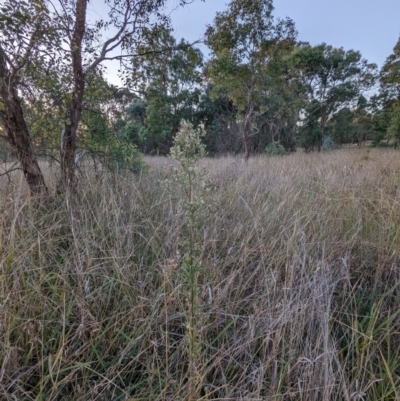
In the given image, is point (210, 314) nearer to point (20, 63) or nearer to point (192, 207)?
point (192, 207)

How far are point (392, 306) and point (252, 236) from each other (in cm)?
90

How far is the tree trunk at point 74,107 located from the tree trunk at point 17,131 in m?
0.27

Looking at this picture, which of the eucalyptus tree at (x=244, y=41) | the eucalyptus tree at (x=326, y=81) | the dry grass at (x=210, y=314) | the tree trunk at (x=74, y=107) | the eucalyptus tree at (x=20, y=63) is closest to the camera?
the dry grass at (x=210, y=314)

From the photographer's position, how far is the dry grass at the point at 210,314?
888 millimetres

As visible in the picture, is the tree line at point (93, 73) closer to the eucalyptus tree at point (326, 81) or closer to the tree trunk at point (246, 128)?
the tree trunk at point (246, 128)

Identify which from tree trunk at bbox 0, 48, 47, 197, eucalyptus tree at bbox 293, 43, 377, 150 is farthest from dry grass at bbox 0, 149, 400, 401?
eucalyptus tree at bbox 293, 43, 377, 150

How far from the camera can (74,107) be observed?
251 centimetres

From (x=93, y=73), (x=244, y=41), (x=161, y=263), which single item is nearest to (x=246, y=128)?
(x=244, y=41)

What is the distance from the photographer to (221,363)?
3.22 ft

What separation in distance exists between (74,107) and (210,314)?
260 centimetres

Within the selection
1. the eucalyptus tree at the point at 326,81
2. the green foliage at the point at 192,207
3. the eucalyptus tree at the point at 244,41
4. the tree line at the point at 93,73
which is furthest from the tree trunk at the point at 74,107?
the eucalyptus tree at the point at 326,81

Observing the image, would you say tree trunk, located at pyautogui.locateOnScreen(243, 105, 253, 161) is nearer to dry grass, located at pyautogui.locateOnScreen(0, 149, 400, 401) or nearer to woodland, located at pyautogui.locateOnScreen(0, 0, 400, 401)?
woodland, located at pyautogui.locateOnScreen(0, 0, 400, 401)

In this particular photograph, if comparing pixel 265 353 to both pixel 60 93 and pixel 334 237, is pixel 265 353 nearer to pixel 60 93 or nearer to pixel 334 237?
pixel 334 237

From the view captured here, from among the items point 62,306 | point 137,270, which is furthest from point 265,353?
point 62,306
